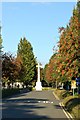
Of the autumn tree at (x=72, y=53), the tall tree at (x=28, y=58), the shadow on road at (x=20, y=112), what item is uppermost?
the tall tree at (x=28, y=58)

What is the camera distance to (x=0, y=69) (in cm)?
5438

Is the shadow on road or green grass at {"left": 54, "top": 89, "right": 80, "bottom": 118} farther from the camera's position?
the shadow on road

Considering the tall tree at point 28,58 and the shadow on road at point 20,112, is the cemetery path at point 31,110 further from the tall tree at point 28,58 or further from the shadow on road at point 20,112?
the tall tree at point 28,58

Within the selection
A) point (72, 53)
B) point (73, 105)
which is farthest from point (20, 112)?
point (72, 53)

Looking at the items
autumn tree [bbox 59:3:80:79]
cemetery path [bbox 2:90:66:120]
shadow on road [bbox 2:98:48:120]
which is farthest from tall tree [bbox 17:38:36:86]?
shadow on road [bbox 2:98:48:120]

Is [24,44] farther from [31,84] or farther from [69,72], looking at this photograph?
[69,72]

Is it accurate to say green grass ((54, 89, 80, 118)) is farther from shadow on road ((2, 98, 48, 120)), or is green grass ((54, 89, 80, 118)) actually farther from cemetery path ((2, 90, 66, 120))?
shadow on road ((2, 98, 48, 120))

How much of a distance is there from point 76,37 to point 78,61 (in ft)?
6.55

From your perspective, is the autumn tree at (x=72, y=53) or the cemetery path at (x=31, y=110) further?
the autumn tree at (x=72, y=53)

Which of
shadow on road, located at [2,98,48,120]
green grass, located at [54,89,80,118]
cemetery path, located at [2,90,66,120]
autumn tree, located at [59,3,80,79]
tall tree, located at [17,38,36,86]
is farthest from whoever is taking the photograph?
tall tree, located at [17,38,36,86]

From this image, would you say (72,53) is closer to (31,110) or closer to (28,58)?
(31,110)

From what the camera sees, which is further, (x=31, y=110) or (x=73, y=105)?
(x=31, y=110)

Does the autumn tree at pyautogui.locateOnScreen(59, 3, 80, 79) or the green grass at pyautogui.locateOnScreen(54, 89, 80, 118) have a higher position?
the autumn tree at pyautogui.locateOnScreen(59, 3, 80, 79)

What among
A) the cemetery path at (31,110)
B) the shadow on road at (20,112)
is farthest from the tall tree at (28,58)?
the shadow on road at (20,112)
